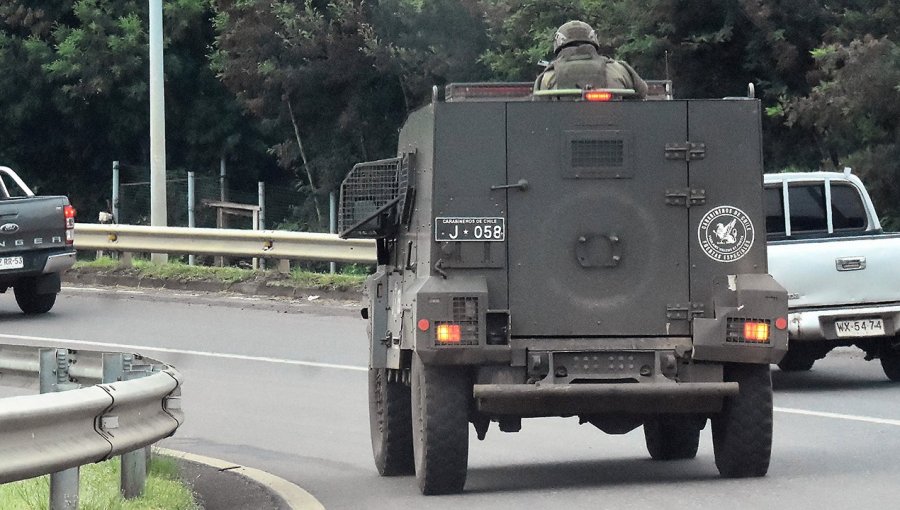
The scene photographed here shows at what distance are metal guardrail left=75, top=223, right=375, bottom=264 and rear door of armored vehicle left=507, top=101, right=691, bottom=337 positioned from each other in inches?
454

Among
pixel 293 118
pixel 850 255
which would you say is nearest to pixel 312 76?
pixel 293 118

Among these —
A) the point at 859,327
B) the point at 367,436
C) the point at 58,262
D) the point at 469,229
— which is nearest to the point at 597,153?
the point at 469,229

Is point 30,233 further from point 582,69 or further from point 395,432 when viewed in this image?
point 582,69

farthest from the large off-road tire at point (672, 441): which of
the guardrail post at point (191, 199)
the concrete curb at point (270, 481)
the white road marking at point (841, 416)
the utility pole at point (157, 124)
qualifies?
the guardrail post at point (191, 199)

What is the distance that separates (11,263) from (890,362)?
9.91 m

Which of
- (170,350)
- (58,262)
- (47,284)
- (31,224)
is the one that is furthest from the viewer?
(47,284)

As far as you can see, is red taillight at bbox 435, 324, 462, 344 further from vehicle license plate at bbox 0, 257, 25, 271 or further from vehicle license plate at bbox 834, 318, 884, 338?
vehicle license plate at bbox 0, 257, 25, 271

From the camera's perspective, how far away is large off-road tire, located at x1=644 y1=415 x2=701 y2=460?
1087cm

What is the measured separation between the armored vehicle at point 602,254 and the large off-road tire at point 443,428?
0.01 metres

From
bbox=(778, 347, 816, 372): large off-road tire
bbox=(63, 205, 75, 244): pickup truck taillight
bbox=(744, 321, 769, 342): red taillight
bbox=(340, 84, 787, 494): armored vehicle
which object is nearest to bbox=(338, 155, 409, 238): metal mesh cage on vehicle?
bbox=(340, 84, 787, 494): armored vehicle

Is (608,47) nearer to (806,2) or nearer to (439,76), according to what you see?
(806,2)

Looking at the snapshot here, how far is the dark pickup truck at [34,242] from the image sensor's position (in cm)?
A: 1969

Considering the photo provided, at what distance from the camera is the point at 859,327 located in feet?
47.2

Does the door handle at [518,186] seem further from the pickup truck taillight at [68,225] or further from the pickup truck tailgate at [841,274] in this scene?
the pickup truck taillight at [68,225]
